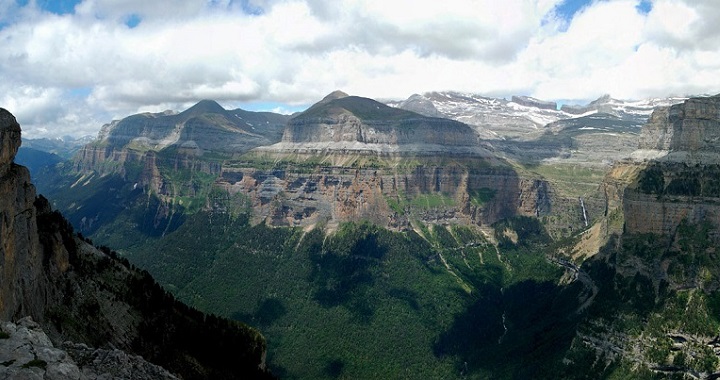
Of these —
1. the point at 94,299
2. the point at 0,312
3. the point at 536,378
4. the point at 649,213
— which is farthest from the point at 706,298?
the point at 0,312

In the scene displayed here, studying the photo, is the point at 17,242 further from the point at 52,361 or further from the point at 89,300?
the point at 52,361

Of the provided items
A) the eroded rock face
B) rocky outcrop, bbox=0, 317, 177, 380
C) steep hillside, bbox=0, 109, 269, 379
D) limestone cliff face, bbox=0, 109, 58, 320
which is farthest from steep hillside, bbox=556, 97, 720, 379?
the eroded rock face

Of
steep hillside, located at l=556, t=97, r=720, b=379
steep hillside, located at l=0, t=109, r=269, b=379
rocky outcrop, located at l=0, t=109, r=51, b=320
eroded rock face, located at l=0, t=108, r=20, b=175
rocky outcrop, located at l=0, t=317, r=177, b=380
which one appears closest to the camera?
rocky outcrop, located at l=0, t=317, r=177, b=380

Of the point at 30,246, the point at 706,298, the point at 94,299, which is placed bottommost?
the point at 706,298

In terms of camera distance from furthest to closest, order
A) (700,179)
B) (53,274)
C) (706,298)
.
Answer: (700,179), (706,298), (53,274)

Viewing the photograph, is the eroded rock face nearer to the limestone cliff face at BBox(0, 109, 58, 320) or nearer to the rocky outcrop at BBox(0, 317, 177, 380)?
the limestone cliff face at BBox(0, 109, 58, 320)

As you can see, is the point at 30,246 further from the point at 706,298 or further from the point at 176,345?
the point at 706,298

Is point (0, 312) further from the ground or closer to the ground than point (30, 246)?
closer to the ground
